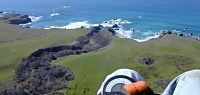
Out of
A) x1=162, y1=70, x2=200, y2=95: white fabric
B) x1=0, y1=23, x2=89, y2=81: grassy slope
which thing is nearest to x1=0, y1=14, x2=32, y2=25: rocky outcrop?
x1=0, y1=23, x2=89, y2=81: grassy slope

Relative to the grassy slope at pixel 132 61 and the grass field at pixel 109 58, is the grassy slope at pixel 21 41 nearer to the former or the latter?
the grass field at pixel 109 58

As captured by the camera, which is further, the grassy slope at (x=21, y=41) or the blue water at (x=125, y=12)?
the blue water at (x=125, y=12)

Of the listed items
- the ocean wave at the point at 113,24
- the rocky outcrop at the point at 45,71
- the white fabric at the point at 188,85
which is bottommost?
the rocky outcrop at the point at 45,71

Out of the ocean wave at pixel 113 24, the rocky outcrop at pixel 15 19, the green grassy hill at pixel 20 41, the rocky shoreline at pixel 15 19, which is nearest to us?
the green grassy hill at pixel 20 41

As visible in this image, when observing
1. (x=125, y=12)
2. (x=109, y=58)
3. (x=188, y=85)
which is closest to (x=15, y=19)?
(x=125, y=12)

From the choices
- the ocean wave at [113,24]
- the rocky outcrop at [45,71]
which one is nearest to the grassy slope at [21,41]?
the rocky outcrop at [45,71]

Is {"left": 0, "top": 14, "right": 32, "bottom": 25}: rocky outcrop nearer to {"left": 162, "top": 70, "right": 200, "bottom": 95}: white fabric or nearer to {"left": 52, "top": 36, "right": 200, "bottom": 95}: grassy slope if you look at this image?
{"left": 52, "top": 36, "right": 200, "bottom": 95}: grassy slope

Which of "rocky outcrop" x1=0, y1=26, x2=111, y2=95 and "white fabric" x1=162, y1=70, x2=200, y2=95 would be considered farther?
"rocky outcrop" x1=0, y1=26, x2=111, y2=95
